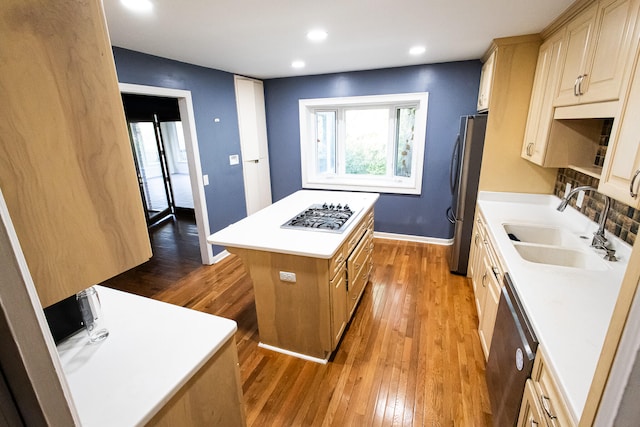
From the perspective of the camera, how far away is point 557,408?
937 mm

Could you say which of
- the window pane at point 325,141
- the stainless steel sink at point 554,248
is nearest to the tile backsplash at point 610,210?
the stainless steel sink at point 554,248

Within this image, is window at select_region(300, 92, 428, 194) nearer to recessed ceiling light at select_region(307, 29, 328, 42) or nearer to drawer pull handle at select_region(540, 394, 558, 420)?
recessed ceiling light at select_region(307, 29, 328, 42)

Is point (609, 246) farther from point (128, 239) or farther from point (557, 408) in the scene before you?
point (128, 239)

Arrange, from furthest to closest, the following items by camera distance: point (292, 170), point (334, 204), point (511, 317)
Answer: point (292, 170) → point (334, 204) → point (511, 317)

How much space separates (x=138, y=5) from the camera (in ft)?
5.67

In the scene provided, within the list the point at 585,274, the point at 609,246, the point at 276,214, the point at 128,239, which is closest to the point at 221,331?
the point at 128,239

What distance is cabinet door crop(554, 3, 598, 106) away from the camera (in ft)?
5.46

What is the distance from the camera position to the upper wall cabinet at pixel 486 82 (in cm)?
277

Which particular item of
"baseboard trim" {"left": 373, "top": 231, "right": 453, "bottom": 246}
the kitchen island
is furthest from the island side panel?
"baseboard trim" {"left": 373, "top": 231, "right": 453, "bottom": 246}

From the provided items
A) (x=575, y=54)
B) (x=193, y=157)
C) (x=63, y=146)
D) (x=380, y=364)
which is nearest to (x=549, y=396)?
(x=380, y=364)

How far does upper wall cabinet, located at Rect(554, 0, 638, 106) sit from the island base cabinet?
80.5 inches

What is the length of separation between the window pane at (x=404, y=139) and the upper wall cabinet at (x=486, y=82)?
2.82ft

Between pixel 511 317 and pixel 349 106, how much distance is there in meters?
3.53

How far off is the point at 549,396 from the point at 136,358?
1427mm
